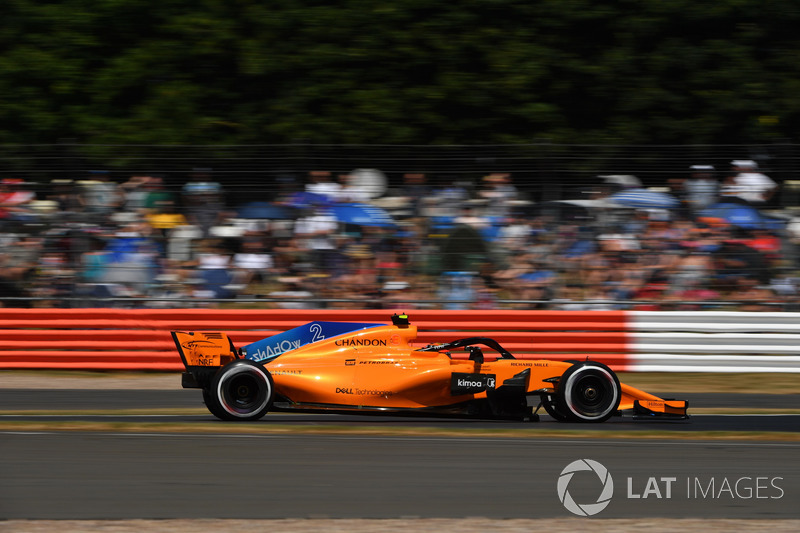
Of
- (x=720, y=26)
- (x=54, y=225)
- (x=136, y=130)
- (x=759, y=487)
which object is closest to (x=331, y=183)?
(x=54, y=225)

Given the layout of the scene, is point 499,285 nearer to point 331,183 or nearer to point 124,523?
point 331,183

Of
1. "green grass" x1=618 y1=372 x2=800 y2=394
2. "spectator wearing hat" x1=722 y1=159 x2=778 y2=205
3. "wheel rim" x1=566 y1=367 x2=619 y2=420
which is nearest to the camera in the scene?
"wheel rim" x1=566 y1=367 x2=619 y2=420

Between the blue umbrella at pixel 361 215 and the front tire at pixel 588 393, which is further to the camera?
the blue umbrella at pixel 361 215

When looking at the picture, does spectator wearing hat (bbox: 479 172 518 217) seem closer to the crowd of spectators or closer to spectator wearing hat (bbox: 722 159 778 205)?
the crowd of spectators

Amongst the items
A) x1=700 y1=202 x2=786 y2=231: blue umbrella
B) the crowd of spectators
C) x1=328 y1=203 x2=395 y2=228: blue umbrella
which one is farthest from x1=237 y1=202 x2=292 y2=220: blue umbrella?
x1=700 y1=202 x2=786 y2=231: blue umbrella

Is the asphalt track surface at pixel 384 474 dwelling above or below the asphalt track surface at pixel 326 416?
below

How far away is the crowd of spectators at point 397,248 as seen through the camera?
11516mm

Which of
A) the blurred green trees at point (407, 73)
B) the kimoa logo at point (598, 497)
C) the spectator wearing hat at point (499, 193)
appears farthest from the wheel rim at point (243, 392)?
the blurred green trees at point (407, 73)

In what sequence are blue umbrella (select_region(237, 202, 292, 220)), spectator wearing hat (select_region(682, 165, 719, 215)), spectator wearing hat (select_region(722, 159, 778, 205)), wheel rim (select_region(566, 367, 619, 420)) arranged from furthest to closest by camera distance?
1. blue umbrella (select_region(237, 202, 292, 220))
2. spectator wearing hat (select_region(682, 165, 719, 215))
3. spectator wearing hat (select_region(722, 159, 778, 205))
4. wheel rim (select_region(566, 367, 619, 420))

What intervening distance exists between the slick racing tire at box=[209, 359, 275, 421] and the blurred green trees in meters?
8.71

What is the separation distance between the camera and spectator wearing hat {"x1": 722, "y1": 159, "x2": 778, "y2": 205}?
37.6 ft

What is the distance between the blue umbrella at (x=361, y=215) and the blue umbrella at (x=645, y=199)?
2634 millimetres

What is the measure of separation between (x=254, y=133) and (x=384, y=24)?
8.86 ft

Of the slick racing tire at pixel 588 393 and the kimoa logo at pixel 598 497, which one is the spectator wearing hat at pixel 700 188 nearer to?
the slick racing tire at pixel 588 393
